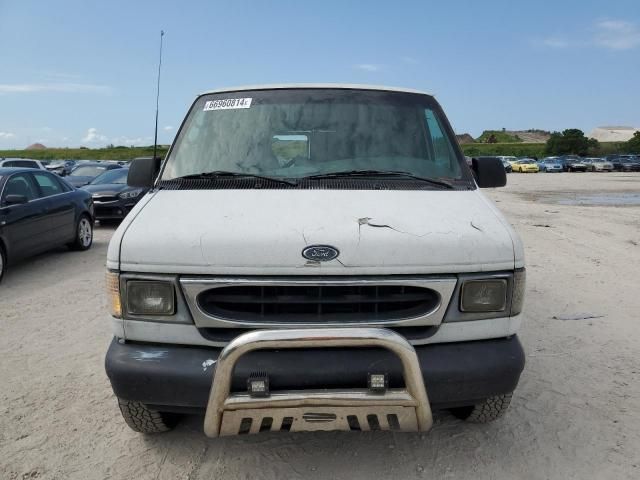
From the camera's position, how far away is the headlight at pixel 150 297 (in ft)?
9.00

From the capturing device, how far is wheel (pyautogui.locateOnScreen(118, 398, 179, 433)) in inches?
124

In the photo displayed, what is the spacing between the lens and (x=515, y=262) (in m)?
2.83

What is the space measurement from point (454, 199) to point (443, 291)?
0.73m

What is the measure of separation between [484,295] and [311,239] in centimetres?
94

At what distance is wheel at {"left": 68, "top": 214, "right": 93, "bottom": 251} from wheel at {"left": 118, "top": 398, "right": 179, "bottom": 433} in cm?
766

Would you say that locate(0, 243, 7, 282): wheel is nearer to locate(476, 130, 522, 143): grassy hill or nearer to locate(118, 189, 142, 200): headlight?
locate(118, 189, 142, 200): headlight

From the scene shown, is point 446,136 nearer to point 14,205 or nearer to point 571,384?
point 571,384

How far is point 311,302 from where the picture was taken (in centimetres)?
272

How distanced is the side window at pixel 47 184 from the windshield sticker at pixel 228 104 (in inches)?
259

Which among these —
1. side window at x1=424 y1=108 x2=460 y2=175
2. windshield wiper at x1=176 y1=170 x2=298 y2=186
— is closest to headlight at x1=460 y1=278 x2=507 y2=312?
side window at x1=424 y1=108 x2=460 y2=175

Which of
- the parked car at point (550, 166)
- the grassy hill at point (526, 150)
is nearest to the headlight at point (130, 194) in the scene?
the parked car at point (550, 166)

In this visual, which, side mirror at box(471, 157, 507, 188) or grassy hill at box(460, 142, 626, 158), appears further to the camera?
grassy hill at box(460, 142, 626, 158)

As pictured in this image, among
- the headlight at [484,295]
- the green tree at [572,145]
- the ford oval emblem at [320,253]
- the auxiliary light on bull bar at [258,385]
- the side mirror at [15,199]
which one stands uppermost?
the green tree at [572,145]

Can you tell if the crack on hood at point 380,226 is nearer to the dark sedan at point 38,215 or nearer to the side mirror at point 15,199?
the dark sedan at point 38,215
